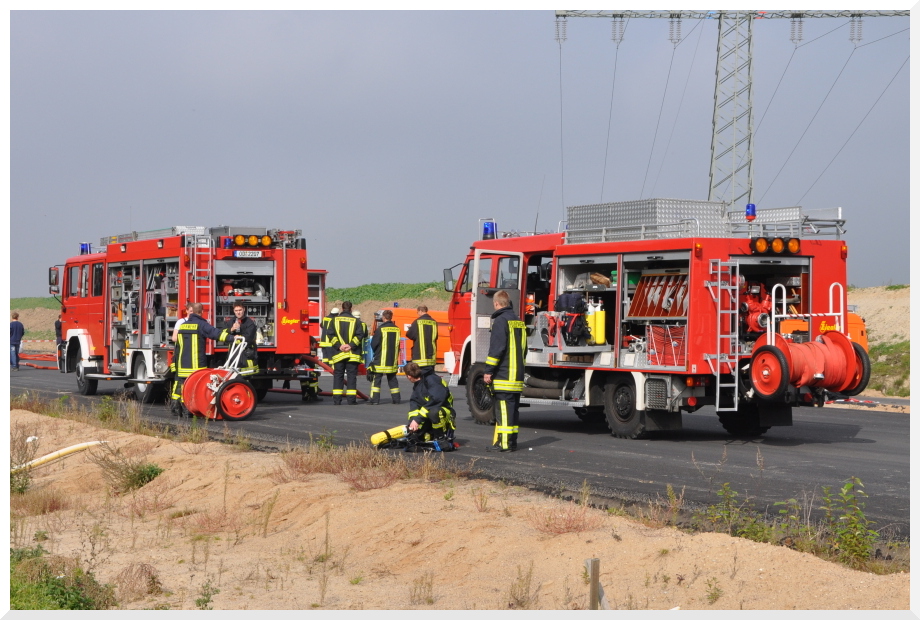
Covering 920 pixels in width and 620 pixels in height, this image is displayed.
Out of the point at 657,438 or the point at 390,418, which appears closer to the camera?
the point at 657,438

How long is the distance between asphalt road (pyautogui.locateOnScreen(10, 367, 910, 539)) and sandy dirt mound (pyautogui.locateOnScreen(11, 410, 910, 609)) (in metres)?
1.32

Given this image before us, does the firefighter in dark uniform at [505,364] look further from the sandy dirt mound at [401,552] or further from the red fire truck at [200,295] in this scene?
the red fire truck at [200,295]

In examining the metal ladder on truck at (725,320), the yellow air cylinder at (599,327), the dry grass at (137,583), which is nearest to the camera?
the dry grass at (137,583)

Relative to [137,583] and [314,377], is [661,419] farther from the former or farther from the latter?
[314,377]

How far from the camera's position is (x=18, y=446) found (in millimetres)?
13875

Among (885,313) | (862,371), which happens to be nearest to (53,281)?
(862,371)

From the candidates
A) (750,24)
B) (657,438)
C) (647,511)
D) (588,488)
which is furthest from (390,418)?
(750,24)

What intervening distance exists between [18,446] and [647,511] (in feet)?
28.1

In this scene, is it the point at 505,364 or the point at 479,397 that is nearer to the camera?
the point at 505,364

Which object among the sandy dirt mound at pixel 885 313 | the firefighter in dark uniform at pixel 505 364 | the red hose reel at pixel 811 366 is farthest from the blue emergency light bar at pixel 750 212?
the sandy dirt mound at pixel 885 313

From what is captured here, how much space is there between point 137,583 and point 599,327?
8173mm

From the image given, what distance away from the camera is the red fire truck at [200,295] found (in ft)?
63.0

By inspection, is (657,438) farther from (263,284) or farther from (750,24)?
(750,24)

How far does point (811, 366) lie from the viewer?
505 inches
